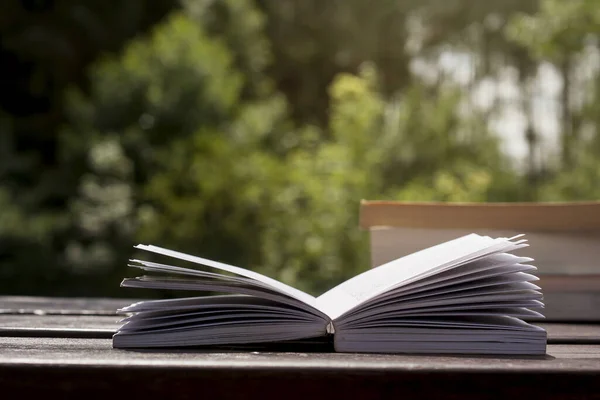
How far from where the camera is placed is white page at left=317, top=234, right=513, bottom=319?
771mm

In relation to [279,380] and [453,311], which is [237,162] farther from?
[279,380]

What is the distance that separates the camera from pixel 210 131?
448 cm

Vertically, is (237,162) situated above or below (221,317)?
above

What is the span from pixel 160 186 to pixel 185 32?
1176 millimetres

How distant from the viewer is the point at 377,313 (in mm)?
757

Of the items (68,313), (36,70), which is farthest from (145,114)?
(68,313)

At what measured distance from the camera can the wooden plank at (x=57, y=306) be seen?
1.20 meters

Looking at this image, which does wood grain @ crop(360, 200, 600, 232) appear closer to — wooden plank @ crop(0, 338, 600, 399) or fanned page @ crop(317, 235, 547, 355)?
fanned page @ crop(317, 235, 547, 355)

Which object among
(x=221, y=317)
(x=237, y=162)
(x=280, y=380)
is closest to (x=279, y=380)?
(x=280, y=380)

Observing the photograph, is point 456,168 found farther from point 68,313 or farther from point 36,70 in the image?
point 36,70

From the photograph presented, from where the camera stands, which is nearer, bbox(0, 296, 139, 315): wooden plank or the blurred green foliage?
bbox(0, 296, 139, 315): wooden plank

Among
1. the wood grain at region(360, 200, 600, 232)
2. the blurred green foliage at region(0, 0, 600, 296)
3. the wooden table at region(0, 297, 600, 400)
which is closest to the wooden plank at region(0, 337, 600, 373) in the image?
the wooden table at region(0, 297, 600, 400)

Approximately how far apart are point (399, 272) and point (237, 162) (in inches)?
132

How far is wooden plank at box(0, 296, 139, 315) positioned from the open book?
1.60ft
